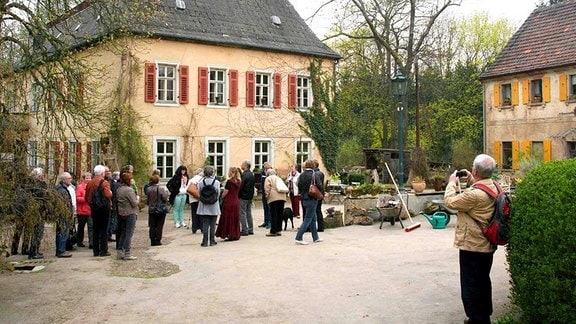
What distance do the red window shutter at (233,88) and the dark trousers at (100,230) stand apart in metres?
13.8

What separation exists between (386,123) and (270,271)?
1332 inches

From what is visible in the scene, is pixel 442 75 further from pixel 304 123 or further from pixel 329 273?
pixel 329 273

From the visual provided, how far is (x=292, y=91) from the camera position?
26453 millimetres

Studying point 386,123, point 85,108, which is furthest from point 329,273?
point 386,123

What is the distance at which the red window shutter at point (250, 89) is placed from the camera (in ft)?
81.9

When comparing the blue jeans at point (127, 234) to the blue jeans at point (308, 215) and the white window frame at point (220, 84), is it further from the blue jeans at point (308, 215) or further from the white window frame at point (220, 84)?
the white window frame at point (220, 84)

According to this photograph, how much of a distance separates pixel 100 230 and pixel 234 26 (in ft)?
52.1

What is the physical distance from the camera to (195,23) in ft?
78.4

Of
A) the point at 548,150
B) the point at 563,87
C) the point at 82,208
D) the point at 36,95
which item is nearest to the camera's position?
the point at 36,95

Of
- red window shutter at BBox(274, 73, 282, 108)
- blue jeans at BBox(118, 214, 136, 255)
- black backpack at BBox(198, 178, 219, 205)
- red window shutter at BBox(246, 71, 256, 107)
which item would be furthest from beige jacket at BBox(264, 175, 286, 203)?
red window shutter at BBox(274, 73, 282, 108)

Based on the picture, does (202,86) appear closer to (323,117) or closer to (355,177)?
(323,117)

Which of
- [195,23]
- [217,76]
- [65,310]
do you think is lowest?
[65,310]

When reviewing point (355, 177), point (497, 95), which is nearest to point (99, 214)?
point (355, 177)

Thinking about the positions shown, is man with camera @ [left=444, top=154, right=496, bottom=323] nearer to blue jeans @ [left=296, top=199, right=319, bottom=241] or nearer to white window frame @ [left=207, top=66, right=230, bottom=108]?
blue jeans @ [left=296, top=199, right=319, bottom=241]
